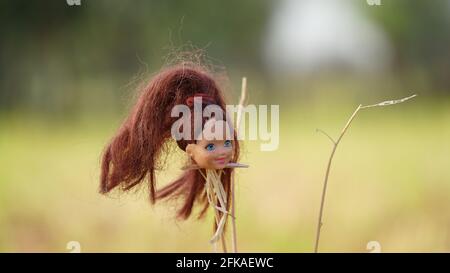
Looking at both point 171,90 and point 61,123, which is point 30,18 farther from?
point 171,90

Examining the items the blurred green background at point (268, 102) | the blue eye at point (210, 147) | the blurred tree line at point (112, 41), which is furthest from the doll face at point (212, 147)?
the blurred tree line at point (112, 41)

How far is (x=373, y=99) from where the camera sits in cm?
251

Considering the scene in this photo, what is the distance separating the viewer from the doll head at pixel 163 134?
889mm

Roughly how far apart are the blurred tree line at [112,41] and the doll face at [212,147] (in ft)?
5.45

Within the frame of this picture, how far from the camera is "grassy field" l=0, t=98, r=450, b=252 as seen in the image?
1765 millimetres

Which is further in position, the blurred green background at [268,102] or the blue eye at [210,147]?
the blurred green background at [268,102]

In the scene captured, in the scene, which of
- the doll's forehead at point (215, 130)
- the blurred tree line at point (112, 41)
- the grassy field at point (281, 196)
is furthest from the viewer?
the blurred tree line at point (112, 41)

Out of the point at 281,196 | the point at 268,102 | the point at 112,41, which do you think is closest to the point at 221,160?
the point at 281,196

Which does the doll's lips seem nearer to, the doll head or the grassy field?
the doll head

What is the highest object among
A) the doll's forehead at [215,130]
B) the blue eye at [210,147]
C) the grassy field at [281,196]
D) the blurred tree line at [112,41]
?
the blurred tree line at [112,41]

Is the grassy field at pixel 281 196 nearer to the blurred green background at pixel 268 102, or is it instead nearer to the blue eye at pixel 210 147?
the blurred green background at pixel 268 102

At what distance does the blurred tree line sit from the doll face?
1.66 metres

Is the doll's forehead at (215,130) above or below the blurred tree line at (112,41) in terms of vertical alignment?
below

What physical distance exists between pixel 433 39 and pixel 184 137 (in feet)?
6.70
